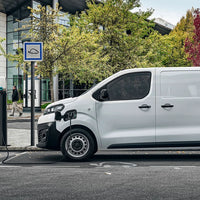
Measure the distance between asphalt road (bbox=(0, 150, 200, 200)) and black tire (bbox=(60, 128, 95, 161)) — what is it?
0.54ft

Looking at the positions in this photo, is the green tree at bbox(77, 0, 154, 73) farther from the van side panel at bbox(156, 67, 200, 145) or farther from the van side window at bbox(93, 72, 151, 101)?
the van side panel at bbox(156, 67, 200, 145)

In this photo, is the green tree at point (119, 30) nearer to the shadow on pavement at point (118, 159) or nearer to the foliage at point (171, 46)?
the foliage at point (171, 46)

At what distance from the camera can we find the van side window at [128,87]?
7.57 meters

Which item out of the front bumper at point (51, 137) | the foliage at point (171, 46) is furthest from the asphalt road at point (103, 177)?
the foliage at point (171, 46)

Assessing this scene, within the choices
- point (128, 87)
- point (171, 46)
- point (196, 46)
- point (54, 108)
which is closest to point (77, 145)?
point (54, 108)

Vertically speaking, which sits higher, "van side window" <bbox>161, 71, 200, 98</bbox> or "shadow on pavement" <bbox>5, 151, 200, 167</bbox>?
"van side window" <bbox>161, 71, 200, 98</bbox>

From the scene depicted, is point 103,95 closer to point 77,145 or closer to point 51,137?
point 77,145

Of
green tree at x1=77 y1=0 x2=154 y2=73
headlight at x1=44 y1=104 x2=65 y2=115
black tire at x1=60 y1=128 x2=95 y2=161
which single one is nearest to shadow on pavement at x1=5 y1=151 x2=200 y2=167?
black tire at x1=60 y1=128 x2=95 y2=161

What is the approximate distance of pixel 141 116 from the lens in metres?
7.50

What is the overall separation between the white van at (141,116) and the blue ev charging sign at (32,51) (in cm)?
274

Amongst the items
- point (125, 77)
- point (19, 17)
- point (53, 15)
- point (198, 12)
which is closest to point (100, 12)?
point (53, 15)

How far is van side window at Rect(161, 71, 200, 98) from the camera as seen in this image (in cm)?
747

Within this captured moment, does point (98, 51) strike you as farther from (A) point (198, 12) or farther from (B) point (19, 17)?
(B) point (19, 17)

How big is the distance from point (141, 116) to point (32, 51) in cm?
372
